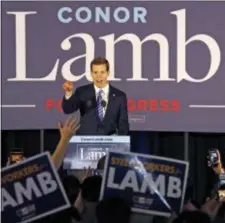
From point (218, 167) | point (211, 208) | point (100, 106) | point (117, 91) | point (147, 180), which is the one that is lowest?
point (218, 167)

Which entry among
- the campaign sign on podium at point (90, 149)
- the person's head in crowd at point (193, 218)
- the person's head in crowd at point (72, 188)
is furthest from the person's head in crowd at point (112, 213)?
the campaign sign on podium at point (90, 149)

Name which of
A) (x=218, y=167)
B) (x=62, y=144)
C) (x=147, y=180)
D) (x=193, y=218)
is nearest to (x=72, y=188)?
(x=62, y=144)

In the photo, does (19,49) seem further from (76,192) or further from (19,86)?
(76,192)

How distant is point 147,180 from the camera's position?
13.7 feet

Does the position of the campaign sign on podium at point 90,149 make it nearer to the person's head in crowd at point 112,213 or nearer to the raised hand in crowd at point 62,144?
the raised hand in crowd at point 62,144

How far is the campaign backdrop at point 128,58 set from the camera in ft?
27.0

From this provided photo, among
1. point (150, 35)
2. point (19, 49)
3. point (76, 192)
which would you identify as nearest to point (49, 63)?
point (19, 49)

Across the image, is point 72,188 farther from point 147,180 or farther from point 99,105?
point 99,105

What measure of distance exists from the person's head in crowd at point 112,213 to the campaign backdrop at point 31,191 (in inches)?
10.5

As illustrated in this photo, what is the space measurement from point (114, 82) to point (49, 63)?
672mm

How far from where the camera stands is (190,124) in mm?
8203

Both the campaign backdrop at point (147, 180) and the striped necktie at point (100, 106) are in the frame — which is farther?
the striped necktie at point (100, 106)

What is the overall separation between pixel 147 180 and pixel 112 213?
1.42 feet

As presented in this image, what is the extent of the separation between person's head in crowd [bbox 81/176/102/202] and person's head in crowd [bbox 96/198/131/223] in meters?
0.59
